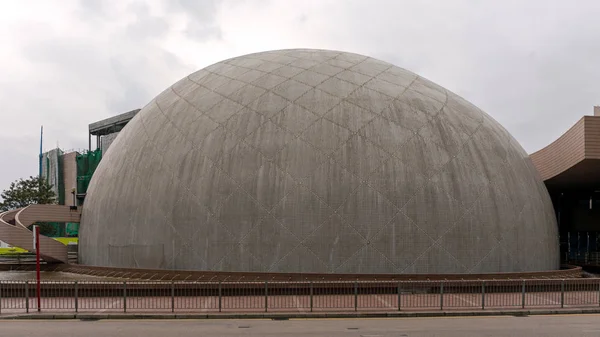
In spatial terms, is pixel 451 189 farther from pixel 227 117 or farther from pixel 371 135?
pixel 227 117

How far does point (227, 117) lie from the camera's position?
24.0m

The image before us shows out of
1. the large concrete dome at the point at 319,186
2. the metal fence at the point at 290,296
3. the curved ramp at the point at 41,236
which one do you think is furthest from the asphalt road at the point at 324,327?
the curved ramp at the point at 41,236

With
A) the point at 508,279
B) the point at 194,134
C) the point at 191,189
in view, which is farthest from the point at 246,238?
the point at 508,279

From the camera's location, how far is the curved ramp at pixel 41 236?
87.6 feet

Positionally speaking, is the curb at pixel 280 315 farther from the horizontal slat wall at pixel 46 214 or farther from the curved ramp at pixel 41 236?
the horizontal slat wall at pixel 46 214

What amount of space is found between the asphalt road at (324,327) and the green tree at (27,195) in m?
76.2

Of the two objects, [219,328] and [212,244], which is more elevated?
[212,244]

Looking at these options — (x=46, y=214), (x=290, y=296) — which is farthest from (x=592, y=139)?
(x=46, y=214)

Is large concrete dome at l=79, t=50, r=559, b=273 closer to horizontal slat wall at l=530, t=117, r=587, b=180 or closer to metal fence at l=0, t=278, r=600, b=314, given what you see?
metal fence at l=0, t=278, r=600, b=314

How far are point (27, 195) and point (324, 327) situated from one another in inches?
3215

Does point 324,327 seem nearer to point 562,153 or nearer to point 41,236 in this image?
point 562,153

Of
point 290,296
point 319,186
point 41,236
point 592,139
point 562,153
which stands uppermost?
point 592,139

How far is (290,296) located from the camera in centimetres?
1931

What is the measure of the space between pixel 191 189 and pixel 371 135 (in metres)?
7.58
